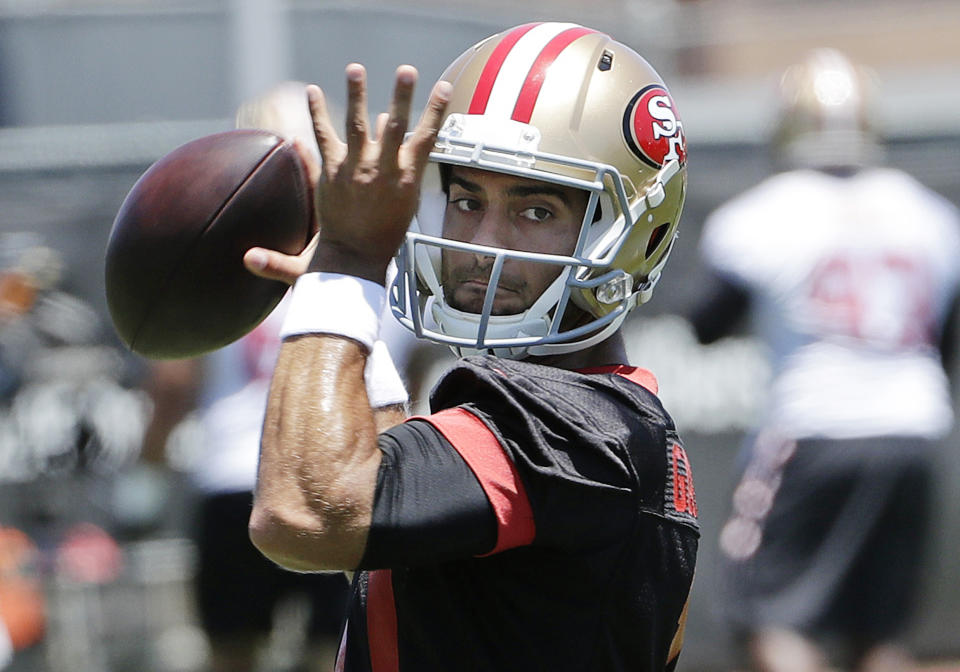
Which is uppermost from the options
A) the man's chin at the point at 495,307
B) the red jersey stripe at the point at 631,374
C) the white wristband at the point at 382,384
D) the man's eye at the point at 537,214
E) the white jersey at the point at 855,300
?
the man's eye at the point at 537,214

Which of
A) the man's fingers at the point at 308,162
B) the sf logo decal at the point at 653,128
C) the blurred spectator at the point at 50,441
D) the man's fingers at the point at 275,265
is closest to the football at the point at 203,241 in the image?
the man's fingers at the point at 308,162

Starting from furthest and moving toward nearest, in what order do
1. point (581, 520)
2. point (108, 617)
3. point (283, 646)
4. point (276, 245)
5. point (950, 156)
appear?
point (950, 156) → point (108, 617) → point (283, 646) → point (276, 245) → point (581, 520)

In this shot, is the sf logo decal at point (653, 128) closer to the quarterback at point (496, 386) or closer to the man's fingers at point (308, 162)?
the quarterback at point (496, 386)

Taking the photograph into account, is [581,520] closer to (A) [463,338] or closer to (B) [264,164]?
(A) [463,338]

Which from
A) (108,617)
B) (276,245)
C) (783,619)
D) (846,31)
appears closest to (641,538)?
(276,245)

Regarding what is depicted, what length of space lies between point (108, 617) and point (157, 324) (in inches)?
144

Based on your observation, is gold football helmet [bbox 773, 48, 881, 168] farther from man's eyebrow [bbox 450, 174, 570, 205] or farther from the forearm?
the forearm

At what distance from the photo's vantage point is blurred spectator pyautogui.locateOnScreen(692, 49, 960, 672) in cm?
428

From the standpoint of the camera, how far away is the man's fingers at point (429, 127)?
1816 mm

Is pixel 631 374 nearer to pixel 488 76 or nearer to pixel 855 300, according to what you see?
pixel 488 76

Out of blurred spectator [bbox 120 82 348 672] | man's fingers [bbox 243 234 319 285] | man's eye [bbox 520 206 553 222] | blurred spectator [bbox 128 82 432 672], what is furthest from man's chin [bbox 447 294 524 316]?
blurred spectator [bbox 120 82 348 672]

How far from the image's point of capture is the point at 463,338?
2.02 metres

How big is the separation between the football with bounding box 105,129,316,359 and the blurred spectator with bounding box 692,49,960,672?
233 centimetres

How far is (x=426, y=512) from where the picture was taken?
1753 millimetres
